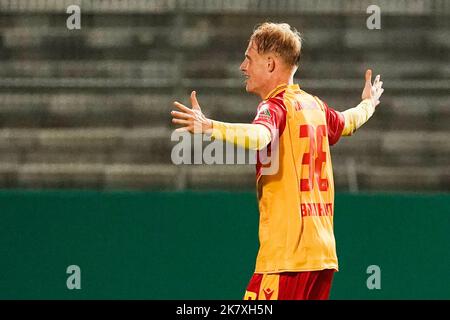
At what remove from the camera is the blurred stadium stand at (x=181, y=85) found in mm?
7633

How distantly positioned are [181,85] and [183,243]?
3.53 ft

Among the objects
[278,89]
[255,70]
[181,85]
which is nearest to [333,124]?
[278,89]

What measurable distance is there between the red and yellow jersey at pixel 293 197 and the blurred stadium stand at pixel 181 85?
9.02 ft

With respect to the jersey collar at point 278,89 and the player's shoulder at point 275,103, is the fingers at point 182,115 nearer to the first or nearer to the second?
the player's shoulder at point 275,103

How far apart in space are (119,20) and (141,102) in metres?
0.72

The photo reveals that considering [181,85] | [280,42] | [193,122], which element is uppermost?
[181,85]

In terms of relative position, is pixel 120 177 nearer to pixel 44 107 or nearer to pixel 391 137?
pixel 44 107

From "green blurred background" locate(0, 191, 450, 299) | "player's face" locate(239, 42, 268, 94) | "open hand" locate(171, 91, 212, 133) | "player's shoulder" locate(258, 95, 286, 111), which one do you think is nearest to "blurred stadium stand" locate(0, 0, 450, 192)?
"green blurred background" locate(0, 191, 450, 299)

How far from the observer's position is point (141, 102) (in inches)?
305

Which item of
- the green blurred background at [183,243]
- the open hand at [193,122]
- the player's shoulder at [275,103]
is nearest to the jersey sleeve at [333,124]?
the player's shoulder at [275,103]

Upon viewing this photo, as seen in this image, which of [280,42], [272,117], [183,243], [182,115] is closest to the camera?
[182,115]

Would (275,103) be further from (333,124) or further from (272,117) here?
(333,124)

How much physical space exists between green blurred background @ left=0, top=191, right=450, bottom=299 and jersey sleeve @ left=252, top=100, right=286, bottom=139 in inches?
111

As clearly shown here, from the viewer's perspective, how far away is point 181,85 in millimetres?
7633
